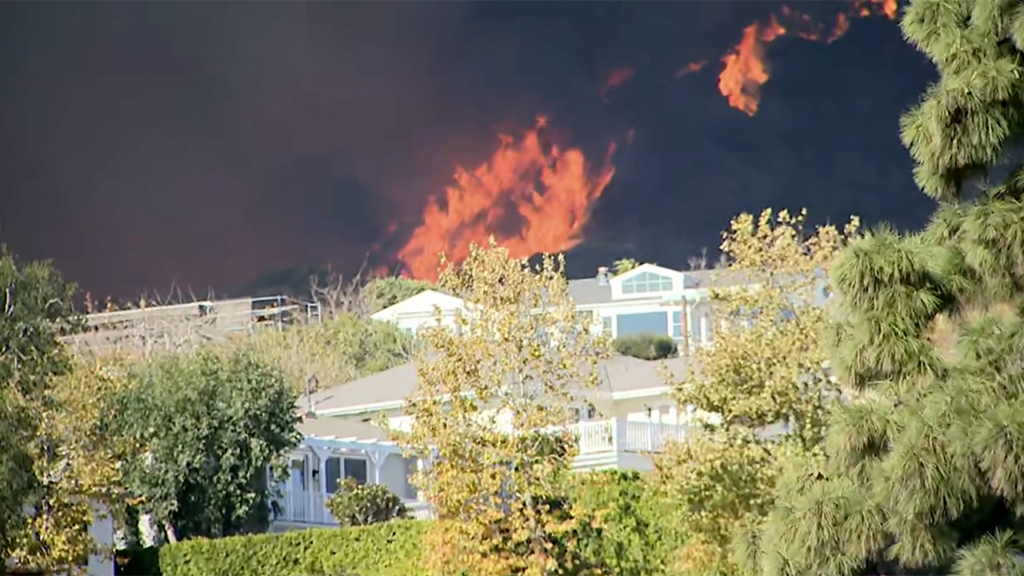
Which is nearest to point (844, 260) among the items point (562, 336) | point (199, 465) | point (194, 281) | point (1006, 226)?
point (1006, 226)

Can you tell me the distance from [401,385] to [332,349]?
2070cm

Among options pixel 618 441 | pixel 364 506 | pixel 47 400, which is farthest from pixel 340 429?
pixel 47 400

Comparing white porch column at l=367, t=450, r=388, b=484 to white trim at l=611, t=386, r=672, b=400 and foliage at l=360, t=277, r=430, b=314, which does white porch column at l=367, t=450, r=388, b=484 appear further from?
foliage at l=360, t=277, r=430, b=314

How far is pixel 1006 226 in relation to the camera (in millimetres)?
8297

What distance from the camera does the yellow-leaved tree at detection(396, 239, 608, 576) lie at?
19.4 meters

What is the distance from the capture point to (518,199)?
9006cm

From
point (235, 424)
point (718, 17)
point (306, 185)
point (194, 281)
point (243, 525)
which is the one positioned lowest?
point (243, 525)

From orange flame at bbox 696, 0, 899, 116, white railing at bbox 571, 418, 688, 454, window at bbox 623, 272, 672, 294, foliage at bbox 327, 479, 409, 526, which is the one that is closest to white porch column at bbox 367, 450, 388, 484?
foliage at bbox 327, 479, 409, 526

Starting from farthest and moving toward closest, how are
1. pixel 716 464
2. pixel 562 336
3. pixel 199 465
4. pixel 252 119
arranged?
pixel 252 119
pixel 199 465
pixel 562 336
pixel 716 464

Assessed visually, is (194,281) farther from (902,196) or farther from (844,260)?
(844,260)

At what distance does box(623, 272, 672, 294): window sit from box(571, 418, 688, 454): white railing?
1381 inches

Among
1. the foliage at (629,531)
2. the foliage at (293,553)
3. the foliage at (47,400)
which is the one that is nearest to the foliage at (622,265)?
the foliage at (293,553)

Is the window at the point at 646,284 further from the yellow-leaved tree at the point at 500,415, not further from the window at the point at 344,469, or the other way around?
the yellow-leaved tree at the point at 500,415

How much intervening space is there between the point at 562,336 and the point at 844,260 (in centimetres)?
1217
